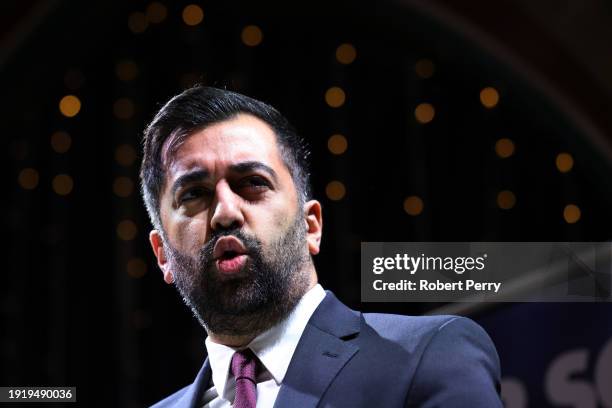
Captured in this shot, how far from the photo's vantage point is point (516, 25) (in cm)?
220

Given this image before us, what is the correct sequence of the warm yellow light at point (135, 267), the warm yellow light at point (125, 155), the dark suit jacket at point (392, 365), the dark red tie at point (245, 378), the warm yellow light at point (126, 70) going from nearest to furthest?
the dark suit jacket at point (392, 365)
the dark red tie at point (245, 378)
the warm yellow light at point (135, 267)
the warm yellow light at point (125, 155)
the warm yellow light at point (126, 70)

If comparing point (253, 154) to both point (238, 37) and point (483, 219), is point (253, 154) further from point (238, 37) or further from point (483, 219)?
point (238, 37)

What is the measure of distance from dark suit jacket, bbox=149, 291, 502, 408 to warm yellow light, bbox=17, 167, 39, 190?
1.20 m

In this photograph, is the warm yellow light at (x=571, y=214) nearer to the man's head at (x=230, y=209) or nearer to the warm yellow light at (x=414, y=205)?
the warm yellow light at (x=414, y=205)

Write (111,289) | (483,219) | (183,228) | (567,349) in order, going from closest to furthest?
(183,228), (567,349), (483,219), (111,289)

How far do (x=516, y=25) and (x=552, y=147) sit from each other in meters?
0.42

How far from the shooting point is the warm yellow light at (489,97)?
198cm

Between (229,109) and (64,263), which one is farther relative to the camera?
(64,263)

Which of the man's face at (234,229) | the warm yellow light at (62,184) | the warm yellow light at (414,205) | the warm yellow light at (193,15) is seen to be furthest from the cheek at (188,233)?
the warm yellow light at (193,15)

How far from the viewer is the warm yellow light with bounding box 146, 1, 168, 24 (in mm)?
2303

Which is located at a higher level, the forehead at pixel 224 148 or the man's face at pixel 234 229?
the forehead at pixel 224 148

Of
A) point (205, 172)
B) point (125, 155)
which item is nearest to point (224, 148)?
point (205, 172)

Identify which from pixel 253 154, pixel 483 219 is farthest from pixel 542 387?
pixel 253 154

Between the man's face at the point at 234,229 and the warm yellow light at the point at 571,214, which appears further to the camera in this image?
the warm yellow light at the point at 571,214
